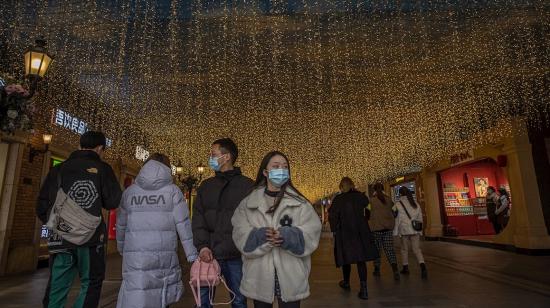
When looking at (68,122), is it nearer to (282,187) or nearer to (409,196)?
(409,196)

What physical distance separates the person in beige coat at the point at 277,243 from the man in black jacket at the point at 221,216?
1.51 feet

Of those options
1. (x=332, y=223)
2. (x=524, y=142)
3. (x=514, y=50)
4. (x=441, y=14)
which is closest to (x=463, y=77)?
(x=514, y=50)

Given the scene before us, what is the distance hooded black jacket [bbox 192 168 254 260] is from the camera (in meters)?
2.69

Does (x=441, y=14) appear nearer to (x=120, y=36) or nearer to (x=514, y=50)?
(x=514, y=50)

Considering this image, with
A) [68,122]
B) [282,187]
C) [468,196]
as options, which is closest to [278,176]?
[282,187]

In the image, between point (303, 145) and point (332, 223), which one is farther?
point (303, 145)

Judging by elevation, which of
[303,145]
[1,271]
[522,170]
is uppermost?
[303,145]

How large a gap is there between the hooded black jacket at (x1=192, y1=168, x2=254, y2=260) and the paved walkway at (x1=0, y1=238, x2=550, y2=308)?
2185mm

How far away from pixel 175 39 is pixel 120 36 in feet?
3.36

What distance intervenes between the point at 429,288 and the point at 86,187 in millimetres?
4982

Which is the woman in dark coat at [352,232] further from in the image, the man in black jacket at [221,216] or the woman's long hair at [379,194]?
the man in black jacket at [221,216]

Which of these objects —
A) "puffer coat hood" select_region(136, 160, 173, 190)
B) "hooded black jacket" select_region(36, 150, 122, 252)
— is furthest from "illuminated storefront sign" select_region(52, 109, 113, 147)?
"puffer coat hood" select_region(136, 160, 173, 190)

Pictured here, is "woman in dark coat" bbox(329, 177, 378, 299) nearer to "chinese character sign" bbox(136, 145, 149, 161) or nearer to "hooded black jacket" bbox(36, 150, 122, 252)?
"hooded black jacket" bbox(36, 150, 122, 252)

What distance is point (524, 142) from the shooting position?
1022 centimetres
